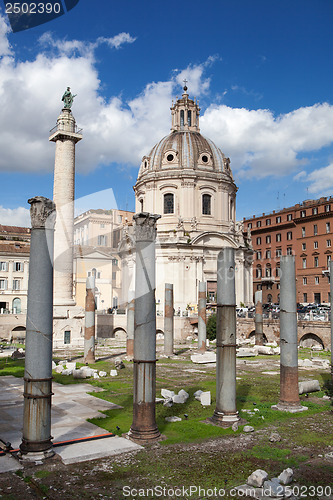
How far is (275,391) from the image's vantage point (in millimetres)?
18594

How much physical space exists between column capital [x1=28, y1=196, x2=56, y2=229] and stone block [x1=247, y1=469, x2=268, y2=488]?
6470 mm

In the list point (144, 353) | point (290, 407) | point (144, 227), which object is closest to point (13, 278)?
point (290, 407)

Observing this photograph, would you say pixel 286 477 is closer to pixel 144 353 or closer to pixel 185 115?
pixel 144 353

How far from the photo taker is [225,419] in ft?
43.5

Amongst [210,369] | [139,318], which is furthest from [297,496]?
[210,369]

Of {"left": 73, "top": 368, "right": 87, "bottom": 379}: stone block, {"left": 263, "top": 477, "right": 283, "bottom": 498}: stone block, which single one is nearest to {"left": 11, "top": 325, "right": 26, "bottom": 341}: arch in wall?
{"left": 73, "top": 368, "right": 87, "bottom": 379}: stone block

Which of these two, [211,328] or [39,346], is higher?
[39,346]

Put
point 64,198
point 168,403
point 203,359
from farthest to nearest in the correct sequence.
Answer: point 64,198, point 203,359, point 168,403

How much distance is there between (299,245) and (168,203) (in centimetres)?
1907

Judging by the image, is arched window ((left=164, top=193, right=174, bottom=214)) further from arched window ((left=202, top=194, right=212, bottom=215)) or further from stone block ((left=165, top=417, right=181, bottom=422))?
stone block ((left=165, top=417, right=181, bottom=422))

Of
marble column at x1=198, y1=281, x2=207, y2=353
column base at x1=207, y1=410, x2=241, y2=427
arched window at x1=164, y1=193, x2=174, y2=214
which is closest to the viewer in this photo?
column base at x1=207, y1=410, x2=241, y2=427

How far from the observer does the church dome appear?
58.3 metres

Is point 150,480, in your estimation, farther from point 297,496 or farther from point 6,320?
point 6,320

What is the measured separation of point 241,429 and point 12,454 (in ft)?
19.1
